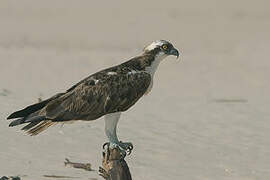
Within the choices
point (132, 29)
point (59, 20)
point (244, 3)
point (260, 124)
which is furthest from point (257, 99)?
point (244, 3)

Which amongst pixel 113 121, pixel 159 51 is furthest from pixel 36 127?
pixel 159 51

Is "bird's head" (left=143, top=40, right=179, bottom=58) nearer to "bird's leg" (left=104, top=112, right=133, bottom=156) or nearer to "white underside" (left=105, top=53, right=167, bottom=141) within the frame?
"white underside" (left=105, top=53, right=167, bottom=141)

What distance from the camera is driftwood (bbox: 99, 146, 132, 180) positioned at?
30.8 ft

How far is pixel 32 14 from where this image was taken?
46.4 m

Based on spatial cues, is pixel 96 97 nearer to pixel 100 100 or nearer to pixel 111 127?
pixel 100 100

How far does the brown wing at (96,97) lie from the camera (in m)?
9.59

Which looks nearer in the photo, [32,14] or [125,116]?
[125,116]

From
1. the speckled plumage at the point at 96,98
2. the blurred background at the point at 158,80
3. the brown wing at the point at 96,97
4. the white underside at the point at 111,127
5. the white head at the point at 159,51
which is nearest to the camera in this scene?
the speckled plumage at the point at 96,98

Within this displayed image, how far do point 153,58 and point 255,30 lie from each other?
3453 centimetres

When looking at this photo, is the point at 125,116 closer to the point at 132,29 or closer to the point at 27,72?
the point at 27,72

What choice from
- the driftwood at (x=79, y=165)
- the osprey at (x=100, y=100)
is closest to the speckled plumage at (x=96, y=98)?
the osprey at (x=100, y=100)

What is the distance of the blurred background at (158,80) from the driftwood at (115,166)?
14.5ft

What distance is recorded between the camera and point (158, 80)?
91.5ft

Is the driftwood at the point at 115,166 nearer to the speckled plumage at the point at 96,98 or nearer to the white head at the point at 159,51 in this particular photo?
the speckled plumage at the point at 96,98
